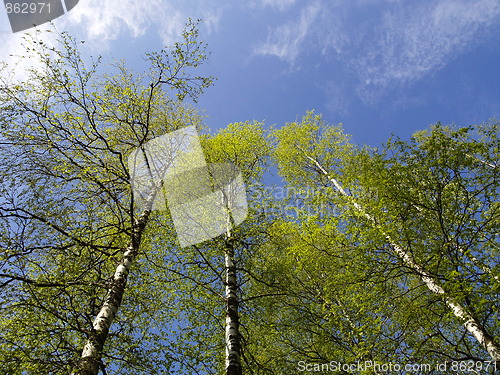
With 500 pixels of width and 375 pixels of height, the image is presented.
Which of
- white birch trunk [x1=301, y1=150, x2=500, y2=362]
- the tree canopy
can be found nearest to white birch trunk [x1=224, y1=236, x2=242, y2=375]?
the tree canopy

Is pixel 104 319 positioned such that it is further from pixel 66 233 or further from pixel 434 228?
pixel 434 228

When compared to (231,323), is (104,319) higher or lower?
lower

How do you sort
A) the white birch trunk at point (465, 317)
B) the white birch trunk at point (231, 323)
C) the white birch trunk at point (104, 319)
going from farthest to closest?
the white birch trunk at point (231, 323)
the white birch trunk at point (465, 317)
the white birch trunk at point (104, 319)

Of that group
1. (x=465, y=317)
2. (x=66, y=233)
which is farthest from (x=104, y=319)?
(x=465, y=317)

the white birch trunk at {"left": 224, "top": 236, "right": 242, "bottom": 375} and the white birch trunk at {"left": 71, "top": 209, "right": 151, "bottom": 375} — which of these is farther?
the white birch trunk at {"left": 224, "top": 236, "right": 242, "bottom": 375}

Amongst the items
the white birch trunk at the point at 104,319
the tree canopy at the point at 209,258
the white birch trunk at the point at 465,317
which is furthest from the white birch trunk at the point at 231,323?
the white birch trunk at the point at 465,317

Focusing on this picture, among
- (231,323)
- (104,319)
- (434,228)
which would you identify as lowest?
(104,319)

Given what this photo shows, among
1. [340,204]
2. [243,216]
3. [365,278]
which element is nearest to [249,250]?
[243,216]

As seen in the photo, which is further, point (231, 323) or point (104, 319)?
point (231, 323)

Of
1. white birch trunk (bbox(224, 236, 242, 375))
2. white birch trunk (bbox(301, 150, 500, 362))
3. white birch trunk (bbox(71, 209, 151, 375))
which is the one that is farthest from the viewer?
white birch trunk (bbox(224, 236, 242, 375))

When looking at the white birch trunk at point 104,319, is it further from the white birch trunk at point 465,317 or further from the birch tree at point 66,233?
the white birch trunk at point 465,317

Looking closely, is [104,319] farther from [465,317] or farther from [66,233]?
[465,317]

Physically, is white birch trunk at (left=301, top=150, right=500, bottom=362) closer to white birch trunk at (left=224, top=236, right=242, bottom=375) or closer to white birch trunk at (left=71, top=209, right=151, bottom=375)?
white birch trunk at (left=224, top=236, right=242, bottom=375)

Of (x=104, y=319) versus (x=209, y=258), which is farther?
(x=209, y=258)
